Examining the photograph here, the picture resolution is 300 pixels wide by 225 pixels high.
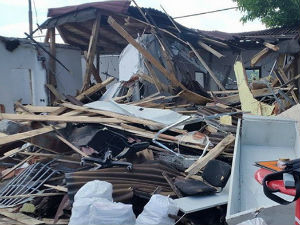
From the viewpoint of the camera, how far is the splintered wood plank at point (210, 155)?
459 cm

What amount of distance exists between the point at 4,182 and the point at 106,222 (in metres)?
2.75

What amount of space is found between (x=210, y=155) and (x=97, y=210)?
212 centimetres

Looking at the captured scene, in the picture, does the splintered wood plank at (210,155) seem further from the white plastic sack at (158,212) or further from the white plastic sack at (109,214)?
the white plastic sack at (109,214)

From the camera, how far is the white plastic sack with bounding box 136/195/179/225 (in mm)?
3312

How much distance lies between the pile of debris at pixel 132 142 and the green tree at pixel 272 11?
21.5ft

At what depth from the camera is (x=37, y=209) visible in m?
4.25

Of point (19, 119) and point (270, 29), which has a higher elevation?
point (270, 29)

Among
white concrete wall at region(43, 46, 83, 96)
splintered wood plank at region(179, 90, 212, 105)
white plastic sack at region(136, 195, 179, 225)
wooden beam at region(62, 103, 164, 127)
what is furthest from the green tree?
white plastic sack at region(136, 195, 179, 225)

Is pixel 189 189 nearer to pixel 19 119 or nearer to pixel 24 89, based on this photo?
pixel 19 119

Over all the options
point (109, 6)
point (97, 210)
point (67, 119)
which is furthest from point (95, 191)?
point (109, 6)

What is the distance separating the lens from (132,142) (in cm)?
554

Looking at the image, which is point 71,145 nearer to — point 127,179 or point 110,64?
point 127,179

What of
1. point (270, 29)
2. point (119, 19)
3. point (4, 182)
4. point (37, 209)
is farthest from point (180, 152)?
point (270, 29)

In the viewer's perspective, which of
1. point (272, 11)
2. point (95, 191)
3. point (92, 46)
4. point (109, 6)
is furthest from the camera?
point (272, 11)
